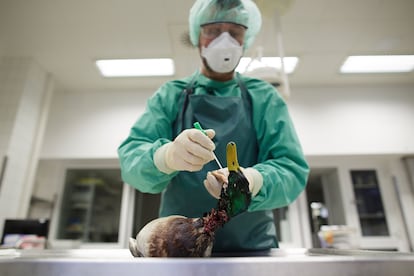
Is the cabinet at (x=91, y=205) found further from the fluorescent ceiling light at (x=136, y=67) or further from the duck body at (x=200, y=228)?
the duck body at (x=200, y=228)

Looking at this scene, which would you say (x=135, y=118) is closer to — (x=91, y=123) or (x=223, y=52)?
(x=91, y=123)

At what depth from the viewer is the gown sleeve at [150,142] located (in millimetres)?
577

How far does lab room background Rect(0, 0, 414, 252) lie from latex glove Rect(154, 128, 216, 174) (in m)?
1.10

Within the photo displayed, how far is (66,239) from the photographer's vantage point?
2721 millimetres

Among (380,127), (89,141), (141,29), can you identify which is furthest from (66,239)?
(380,127)

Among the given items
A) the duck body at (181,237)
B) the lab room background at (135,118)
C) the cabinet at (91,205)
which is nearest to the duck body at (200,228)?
the duck body at (181,237)

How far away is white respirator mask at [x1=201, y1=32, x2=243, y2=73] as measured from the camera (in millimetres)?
703

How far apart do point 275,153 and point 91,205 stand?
2656mm

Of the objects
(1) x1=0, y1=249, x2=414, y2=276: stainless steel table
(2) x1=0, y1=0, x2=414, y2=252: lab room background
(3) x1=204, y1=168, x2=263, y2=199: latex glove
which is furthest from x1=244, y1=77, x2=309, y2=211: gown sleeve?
(2) x1=0, y1=0, x2=414, y2=252: lab room background

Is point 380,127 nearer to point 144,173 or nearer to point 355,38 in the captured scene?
point 355,38

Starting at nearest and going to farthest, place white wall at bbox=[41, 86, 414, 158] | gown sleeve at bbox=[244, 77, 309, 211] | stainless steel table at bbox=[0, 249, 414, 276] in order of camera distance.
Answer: stainless steel table at bbox=[0, 249, 414, 276]
gown sleeve at bbox=[244, 77, 309, 211]
white wall at bbox=[41, 86, 414, 158]

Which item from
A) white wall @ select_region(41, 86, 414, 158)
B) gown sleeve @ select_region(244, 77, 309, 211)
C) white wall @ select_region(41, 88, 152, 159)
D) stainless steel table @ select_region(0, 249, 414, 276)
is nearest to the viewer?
stainless steel table @ select_region(0, 249, 414, 276)

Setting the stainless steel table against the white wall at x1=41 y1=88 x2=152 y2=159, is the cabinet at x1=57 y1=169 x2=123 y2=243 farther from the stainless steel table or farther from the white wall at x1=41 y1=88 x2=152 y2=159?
the stainless steel table

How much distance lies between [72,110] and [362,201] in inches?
120
